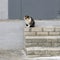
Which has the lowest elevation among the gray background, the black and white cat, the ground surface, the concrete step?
the ground surface

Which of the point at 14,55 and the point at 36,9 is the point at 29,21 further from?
the point at 14,55

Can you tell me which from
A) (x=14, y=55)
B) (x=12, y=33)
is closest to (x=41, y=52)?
(x=14, y=55)

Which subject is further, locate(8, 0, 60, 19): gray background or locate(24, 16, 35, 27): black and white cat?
locate(8, 0, 60, 19): gray background

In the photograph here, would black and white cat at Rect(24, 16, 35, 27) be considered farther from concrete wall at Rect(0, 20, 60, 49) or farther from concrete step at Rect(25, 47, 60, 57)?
concrete step at Rect(25, 47, 60, 57)

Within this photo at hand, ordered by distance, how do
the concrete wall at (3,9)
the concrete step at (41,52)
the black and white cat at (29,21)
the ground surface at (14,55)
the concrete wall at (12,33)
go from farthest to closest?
the concrete wall at (3,9), the concrete wall at (12,33), the black and white cat at (29,21), the concrete step at (41,52), the ground surface at (14,55)

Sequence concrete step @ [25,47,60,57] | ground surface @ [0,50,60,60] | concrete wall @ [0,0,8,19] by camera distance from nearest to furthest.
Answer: ground surface @ [0,50,60,60], concrete step @ [25,47,60,57], concrete wall @ [0,0,8,19]

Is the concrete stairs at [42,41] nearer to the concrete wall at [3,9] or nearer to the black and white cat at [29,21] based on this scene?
the black and white cat at [29,21]

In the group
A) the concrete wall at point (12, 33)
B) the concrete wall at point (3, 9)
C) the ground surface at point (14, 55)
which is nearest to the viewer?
the ground surface at point (14, 55)

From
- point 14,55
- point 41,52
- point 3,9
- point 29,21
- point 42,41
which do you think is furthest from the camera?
point 3,9

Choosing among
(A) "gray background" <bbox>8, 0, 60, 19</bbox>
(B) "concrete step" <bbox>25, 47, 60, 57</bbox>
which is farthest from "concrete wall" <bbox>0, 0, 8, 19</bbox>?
(B) "concrete step" <bbox>25, 47, 60, 57</bbox>

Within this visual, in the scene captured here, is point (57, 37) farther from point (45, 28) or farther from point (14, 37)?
point (14, 37)

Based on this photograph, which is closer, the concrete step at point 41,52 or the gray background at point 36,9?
the concrete step at point 41,52

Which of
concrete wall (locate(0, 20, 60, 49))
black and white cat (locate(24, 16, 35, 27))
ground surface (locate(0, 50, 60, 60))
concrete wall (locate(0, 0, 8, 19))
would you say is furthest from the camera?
concrete wall (locate(0, 0, 8, 19))

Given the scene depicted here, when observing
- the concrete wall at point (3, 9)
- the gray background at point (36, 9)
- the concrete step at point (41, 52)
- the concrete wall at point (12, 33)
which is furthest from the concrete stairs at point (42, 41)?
the concrete wall at point (3, 9)
